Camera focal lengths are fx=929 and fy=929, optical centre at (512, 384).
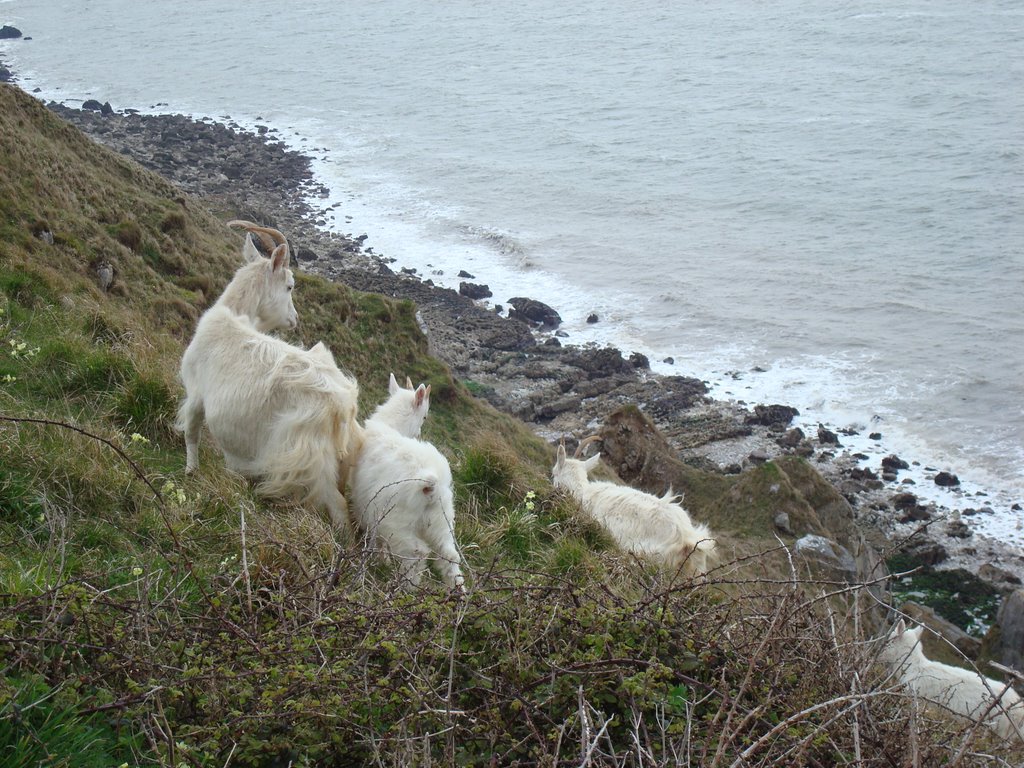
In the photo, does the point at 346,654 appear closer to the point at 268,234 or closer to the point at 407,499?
the point at 407,499

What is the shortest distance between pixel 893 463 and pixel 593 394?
8.34 m

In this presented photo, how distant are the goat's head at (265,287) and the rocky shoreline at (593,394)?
12039 millimetres

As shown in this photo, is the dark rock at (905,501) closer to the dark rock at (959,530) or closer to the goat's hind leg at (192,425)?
the dark rock at (959,530)

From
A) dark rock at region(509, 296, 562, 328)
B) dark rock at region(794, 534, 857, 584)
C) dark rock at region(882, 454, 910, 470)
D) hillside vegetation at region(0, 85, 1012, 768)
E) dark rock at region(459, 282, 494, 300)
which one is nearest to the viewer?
hillside vegetation at region(0, 85, 1012, 768)

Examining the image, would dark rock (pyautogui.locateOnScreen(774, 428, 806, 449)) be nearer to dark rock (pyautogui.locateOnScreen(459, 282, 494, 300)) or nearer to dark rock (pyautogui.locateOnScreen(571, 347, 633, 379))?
dark rock (pyautogui.locateOnScreen(571, 347, 633, 379))

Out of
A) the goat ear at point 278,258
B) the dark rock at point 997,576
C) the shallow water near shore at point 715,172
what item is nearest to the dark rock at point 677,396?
the shallow water near shore at point 715,172

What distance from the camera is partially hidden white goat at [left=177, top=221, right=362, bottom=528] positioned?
6441 millimetres

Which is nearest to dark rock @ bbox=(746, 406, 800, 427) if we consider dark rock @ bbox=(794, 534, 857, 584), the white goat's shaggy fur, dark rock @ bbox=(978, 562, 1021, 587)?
dark rock @ bbox=(978, 562, 1021, 587)

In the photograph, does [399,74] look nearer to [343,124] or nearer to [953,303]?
[343,124]

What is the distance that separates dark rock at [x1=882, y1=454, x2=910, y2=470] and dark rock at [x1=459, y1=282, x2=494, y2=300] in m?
16.3

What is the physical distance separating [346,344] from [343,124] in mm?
49805

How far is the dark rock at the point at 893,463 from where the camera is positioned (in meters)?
24.3

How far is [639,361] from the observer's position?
98.0 ft

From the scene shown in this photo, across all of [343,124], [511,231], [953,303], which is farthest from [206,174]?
[953,303]
